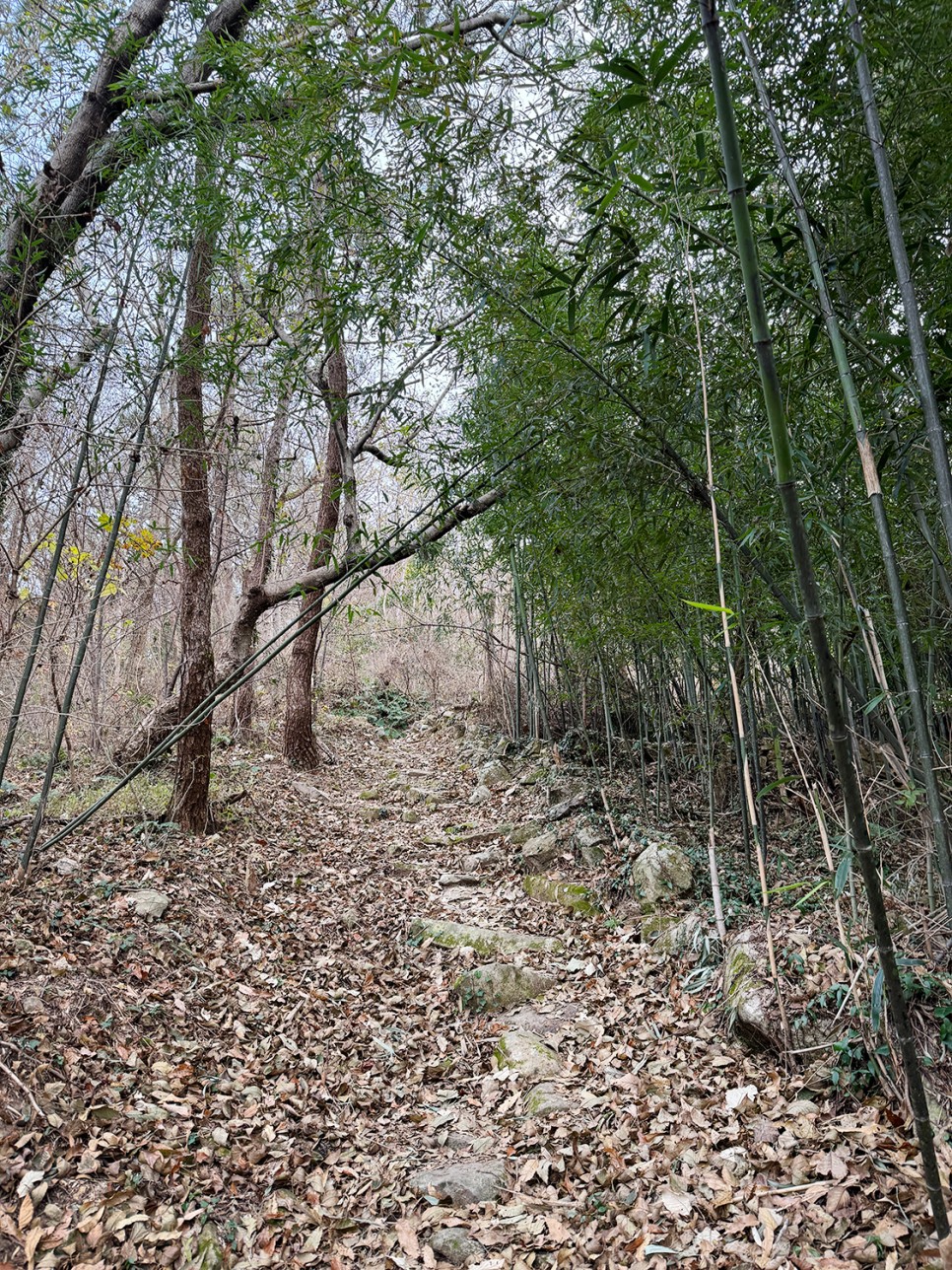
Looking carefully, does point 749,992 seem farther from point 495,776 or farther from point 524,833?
point 495,776

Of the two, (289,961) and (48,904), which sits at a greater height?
(48,904)

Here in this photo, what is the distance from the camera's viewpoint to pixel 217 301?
412 cm

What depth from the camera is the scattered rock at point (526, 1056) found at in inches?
97.5

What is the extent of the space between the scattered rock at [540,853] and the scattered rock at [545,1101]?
1.81 m

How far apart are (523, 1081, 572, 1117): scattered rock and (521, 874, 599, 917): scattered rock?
1.26 metres

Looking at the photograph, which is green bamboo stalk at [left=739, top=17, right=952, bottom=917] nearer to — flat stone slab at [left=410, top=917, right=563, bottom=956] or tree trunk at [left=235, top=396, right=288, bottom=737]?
flat stone slab at [left=410, top=917, right=563, bottom=956]

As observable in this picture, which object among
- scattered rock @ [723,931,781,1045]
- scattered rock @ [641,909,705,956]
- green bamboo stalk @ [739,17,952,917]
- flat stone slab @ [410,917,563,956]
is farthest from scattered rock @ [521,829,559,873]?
green bamboo stalk @ [739,17,952,917]

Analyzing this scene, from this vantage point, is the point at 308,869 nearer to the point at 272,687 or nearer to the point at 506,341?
the point at 506,341

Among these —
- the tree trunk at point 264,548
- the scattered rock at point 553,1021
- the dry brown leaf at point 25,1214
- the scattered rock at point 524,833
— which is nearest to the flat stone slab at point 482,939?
the scattered rock at point 553,1021

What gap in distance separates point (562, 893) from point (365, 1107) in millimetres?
1642

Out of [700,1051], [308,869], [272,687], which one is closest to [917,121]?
[700,1051]

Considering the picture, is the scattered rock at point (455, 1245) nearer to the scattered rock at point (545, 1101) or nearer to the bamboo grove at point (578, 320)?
the scattered rock at point (545, 1101)

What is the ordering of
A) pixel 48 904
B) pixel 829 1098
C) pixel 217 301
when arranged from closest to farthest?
pixel 829 1098
pixel 48 904
pixel 217 301

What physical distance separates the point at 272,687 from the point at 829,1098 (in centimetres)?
683
